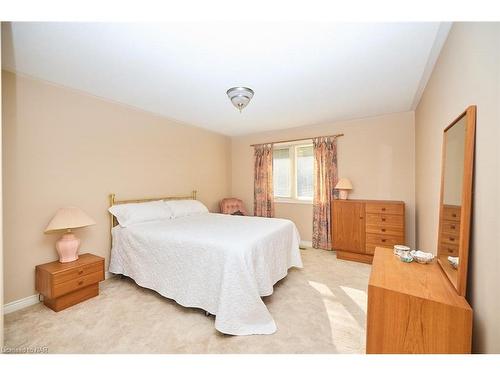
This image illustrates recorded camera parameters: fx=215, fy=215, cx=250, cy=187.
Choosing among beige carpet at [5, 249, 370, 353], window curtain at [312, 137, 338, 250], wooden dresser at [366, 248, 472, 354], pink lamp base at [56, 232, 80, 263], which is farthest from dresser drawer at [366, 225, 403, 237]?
pink lamp base at [56, 232, 80, 263]

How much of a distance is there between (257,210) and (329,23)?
148 inches

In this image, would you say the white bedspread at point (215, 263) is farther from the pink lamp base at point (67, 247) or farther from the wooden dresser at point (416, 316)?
the wooden dresser at point (416, 316)

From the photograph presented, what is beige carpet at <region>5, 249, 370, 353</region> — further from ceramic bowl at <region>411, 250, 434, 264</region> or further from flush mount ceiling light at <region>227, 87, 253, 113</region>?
flush mount ceiling light at <region>227, 87, 253, 113</region>

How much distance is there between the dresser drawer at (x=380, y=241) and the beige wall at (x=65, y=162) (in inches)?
132

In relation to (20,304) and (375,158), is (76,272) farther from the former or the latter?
(375,158)

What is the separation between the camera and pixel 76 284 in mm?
2199

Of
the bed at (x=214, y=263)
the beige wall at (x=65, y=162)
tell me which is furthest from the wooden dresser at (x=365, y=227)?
the beige wall at (x=65, y=162)

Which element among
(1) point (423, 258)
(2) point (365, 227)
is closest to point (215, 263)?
(1) point (423, 258)

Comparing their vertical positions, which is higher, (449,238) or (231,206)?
(449,238)

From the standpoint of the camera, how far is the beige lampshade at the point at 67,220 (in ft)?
7.20

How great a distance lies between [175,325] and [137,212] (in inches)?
63.3

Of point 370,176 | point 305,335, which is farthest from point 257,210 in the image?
point 305,335

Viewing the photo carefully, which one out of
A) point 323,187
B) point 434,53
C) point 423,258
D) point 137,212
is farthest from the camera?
point 323,187
